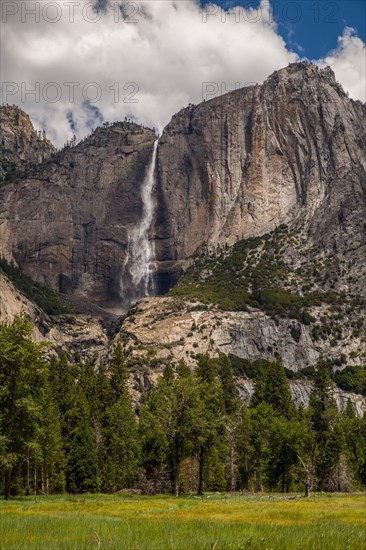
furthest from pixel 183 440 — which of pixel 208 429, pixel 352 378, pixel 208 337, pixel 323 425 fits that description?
pixel 352 378

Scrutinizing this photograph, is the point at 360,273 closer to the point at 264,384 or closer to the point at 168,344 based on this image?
the point at 168,344

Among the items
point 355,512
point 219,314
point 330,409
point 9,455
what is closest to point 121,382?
point 330,409

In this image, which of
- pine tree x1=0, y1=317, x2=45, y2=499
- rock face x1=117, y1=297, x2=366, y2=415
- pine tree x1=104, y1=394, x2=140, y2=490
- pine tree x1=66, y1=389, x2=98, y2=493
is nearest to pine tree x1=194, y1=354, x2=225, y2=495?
pine tree x1=104, y1=394, x2=140, y2=490

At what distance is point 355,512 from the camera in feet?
116

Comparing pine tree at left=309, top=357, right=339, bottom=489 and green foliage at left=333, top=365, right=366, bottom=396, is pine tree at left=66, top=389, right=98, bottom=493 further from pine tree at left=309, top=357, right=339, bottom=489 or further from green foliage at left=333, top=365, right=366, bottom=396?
green foliage at left=333, top=365, right=366, bottom=396

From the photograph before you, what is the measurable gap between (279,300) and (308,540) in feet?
572

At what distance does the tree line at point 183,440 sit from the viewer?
62281mm

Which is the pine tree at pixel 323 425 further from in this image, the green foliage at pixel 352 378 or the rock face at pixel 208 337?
the green foliage at pixel 352 378

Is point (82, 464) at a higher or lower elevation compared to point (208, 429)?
lower

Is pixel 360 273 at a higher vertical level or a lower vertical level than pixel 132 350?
higher

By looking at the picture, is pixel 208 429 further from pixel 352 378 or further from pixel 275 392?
pixel 352 378

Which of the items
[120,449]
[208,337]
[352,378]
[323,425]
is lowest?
[120,449]

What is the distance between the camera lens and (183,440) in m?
62.5

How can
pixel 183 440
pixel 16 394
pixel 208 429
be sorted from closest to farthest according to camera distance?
pixel 16 394
pixel 208 429
pixel 183 440
